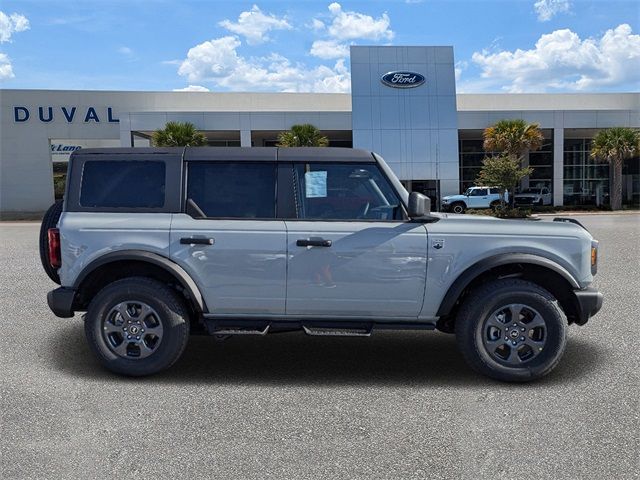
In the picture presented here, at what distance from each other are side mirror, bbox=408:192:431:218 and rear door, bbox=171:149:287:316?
1.06 meters

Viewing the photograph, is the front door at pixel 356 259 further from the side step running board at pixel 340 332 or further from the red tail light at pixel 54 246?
the red tail light at pixel 54 246

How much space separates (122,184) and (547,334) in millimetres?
3768

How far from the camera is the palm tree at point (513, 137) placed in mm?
30812

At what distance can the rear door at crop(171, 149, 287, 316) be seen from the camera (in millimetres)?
4180

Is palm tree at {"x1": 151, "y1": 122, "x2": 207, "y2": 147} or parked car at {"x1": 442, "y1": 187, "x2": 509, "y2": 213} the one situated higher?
palm tree at {"x1": 151, "y1": 122, "x2": 207, "y2": 147}

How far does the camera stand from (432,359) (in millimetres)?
4781

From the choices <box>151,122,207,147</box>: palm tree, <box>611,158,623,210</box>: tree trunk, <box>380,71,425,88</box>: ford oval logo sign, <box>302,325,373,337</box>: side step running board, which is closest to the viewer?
<box>302,325,373,337</box>: side step running board

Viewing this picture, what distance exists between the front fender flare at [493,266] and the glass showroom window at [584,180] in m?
36.4

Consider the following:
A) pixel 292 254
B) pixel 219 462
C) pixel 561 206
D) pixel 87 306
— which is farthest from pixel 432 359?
pixel 561 206

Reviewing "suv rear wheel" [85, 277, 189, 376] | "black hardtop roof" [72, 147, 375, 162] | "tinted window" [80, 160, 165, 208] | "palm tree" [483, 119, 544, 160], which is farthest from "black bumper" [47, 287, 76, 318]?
"palm tree" [483, 119, 544, 160]

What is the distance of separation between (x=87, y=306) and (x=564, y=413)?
157 inches

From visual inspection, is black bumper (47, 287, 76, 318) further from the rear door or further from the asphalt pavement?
the rear door

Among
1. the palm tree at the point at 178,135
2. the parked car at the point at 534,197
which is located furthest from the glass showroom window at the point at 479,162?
the palm tree at the point at 178,135

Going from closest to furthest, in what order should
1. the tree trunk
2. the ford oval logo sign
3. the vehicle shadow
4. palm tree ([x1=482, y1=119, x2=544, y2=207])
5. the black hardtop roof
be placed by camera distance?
1. the vehicle shadow
2. the black hardtop roof
3. palm tree ([x1=482, y1=119, x2=544, y2=207])
4. the ford oval logo sign
5. the tree trunk
